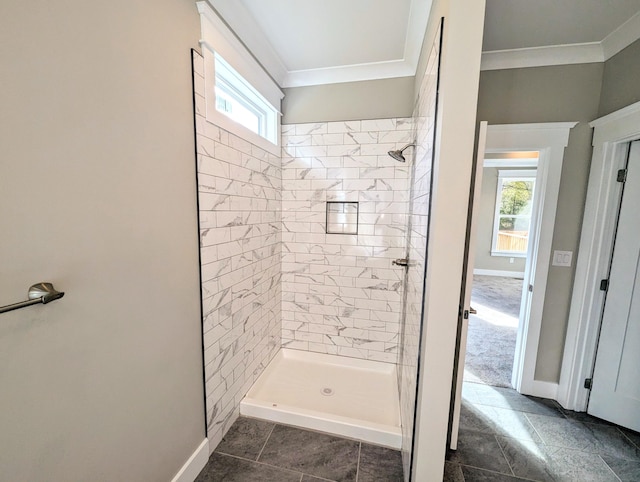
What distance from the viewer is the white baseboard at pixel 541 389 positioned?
208 centimetres

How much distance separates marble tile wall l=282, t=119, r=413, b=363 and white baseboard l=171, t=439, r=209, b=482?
1181 millimetres

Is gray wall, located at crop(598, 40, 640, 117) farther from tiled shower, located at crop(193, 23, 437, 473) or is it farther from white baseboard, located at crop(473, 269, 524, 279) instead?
white baseboard, located at crop(473, 269, 524, 279)

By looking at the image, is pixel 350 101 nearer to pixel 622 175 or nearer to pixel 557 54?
pixel 557 54

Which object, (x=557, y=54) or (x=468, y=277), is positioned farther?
(x=557, y=54)

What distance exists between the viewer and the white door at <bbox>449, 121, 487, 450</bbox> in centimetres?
129

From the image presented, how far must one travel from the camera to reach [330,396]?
2.10 meters

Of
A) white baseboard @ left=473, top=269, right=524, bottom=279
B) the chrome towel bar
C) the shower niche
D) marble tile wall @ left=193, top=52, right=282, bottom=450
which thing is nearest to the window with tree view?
white baseboard @ left=473, top=269, right=524, bottom=279

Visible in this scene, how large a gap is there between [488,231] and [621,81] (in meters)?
5.10

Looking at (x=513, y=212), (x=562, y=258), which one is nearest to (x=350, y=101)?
(x=562, y=258)

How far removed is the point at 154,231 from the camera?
1.12m

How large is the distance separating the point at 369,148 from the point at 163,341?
6.74ft

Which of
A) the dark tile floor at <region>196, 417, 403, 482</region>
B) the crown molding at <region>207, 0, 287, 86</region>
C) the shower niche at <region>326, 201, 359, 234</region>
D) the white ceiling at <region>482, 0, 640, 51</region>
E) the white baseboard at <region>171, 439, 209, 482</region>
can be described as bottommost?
the dark tile floor at <region>196, 417, 403, 482</region>

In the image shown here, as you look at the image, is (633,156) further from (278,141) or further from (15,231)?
(15,231)

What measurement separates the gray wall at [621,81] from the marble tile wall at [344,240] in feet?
4.22
